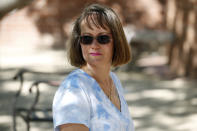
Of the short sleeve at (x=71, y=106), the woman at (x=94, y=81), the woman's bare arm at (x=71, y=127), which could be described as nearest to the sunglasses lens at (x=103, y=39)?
the woman at (x=94, y=81)

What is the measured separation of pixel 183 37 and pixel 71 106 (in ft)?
21.5

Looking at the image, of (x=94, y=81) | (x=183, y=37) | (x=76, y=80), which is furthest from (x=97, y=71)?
(x=183, y=37)

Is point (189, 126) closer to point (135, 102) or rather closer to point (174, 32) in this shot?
point (135, 102)

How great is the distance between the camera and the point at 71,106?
6.02 feet

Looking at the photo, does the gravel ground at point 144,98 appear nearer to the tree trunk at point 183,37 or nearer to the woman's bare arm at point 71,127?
the tree trunk at point 183,37

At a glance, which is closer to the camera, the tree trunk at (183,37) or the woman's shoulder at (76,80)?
the woman's shoulder at (76,80)

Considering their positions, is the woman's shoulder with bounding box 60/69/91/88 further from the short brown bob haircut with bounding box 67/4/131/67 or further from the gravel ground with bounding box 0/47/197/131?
the gravel ground with bounding box 0/47/197/131

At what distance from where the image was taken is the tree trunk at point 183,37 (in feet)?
25.2

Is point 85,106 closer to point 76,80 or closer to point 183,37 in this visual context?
point 76,80

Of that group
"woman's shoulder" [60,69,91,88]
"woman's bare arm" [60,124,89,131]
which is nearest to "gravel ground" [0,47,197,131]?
"woman's shoulder" [60,69,91,88]

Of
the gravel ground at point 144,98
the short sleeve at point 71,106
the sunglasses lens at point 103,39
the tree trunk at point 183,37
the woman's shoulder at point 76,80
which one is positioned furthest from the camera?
the tree trunk at point 183,37

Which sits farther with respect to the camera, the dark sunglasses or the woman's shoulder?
the dark sunglasses

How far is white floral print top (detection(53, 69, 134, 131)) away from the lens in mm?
1828

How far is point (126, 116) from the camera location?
2.20 metres
